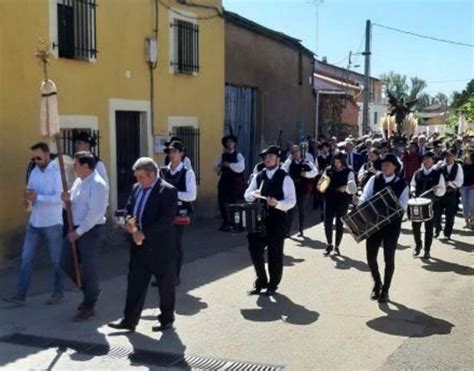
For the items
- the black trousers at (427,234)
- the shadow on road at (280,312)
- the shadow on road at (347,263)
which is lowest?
the shadow on road at (347,263)

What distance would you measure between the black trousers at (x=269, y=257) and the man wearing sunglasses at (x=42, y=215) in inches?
85.2

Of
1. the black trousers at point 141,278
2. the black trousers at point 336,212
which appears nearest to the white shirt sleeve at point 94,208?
the black trousers at point 141,278

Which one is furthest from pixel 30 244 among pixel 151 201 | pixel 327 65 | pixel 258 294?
pixel 327 65

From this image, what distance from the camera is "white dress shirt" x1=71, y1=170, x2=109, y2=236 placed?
6.55 m

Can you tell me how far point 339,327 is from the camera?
6.60 m

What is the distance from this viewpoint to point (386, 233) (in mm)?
7570

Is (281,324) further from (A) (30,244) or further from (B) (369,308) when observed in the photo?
(A) (30,244)

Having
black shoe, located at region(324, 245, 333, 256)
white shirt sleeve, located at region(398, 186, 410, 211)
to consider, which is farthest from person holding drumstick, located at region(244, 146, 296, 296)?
black shoe, located at region(324, 245, 333, 256)

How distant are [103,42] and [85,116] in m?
1.30

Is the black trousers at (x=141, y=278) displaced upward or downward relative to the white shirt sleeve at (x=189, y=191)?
downward

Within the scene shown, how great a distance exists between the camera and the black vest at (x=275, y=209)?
7.69 meters

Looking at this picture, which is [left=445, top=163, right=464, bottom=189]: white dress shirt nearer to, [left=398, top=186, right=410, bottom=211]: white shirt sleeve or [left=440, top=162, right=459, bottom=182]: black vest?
[left=440, top=162, right=459, bottom=182]: black vest

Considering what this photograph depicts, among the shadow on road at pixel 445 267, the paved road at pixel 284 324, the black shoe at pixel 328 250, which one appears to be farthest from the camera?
the black shoe at pixel 328 250

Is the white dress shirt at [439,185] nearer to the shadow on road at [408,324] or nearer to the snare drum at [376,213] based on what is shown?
the snare drum at [376,213]
